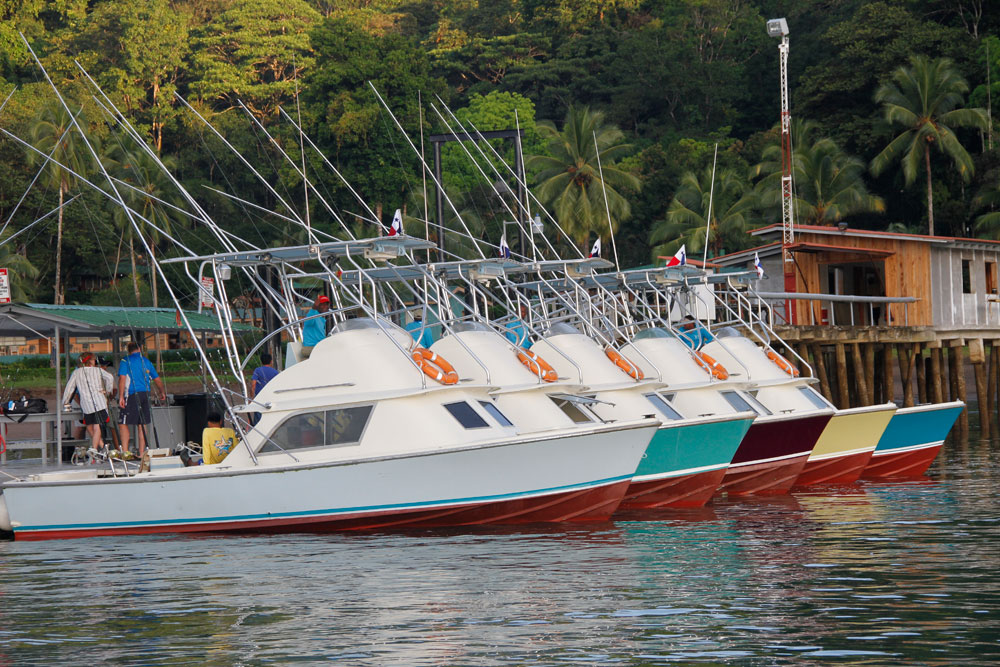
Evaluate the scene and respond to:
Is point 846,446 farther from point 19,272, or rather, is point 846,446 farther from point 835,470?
point 19,272

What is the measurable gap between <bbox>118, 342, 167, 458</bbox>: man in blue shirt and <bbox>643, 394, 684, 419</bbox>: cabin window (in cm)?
761

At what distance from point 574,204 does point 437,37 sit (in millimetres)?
28947

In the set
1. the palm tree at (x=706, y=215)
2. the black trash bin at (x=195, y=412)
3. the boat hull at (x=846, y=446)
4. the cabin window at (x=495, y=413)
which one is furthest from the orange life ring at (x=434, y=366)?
the palm tree at (x=706, y=215)

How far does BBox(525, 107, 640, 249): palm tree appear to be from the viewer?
65.8 meters

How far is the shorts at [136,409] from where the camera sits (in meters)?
20.9

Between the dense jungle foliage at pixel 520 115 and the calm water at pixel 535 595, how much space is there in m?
36.0

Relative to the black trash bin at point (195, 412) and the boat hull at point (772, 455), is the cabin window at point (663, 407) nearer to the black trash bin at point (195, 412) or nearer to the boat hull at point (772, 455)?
the boat hull at point (772, 455)

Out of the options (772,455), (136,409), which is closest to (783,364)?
(772,455)

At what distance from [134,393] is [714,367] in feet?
30.3

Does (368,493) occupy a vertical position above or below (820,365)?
above

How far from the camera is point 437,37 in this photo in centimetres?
9056

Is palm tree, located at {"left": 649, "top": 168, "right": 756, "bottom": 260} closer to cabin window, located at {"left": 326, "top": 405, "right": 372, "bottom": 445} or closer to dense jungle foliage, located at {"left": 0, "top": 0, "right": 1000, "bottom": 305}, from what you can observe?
dense jungle foliage, located at {"left": 0, "top": 0, "right": 1000, "bottom": 305}

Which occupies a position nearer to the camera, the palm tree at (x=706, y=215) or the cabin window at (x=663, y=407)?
the cabin window at (x=663, y=407)

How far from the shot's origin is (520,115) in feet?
263
